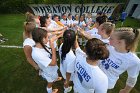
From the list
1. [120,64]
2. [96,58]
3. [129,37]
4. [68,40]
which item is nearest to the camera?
[96,58]

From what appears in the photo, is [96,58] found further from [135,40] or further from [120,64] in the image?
[135,40]

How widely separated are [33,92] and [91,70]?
3.72 m

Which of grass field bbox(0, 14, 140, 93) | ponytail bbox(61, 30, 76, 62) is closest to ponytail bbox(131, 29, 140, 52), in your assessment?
ponytail bbox(61, 30, 76, 62)

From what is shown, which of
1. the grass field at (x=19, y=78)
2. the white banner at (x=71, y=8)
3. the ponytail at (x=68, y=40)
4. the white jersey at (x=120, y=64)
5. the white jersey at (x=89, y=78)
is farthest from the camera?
the white banner at (x=71, y=8)

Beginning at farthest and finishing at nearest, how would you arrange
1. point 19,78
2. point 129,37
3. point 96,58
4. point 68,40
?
point 19,78, point 68,40, point 129,37, point 96,58

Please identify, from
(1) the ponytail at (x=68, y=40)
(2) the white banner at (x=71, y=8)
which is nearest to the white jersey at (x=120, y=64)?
(1) the ponytail at (x=68, y=40)

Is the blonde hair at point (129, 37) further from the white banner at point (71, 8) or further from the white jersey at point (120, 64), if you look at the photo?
the white banner at point (71, 8)

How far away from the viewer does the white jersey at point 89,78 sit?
114 inches

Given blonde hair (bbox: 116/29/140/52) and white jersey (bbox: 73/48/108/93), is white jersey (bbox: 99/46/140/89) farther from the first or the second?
white jersey (bbox: 73/48/108/93)

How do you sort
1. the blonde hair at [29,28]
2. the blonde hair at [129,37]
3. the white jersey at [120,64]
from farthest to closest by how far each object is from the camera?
the blonde hair at [29,28] < the white jersey at [120,64] < the blonde hair at [129,37]

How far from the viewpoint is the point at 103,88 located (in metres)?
2.94

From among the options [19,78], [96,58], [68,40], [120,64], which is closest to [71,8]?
[19,78]

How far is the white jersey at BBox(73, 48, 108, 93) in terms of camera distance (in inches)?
114

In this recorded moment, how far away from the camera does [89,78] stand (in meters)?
3.02
